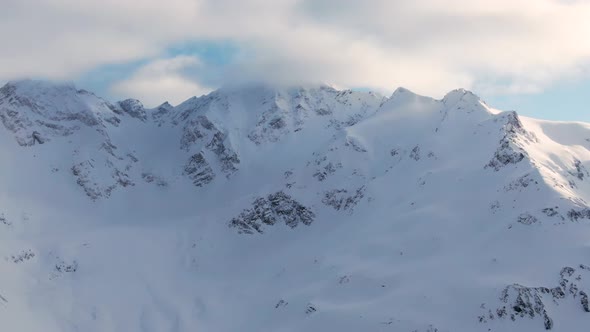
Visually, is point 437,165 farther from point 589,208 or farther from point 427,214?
point 589,208

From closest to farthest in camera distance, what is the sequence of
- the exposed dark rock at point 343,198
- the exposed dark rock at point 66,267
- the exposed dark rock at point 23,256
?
1. the exposed dark rock at point 23,256
2. the exposed dark rock at point 66,267
3. the exposed dark rock at point 343,198

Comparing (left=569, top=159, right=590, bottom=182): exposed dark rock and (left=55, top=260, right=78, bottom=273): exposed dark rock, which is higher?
(left=569, top=159, right=590, bottom=182): exposed dark rock

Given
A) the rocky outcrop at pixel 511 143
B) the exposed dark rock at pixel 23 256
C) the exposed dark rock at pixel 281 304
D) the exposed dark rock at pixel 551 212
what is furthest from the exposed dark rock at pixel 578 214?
the exposed dark rock at pixel 23 256

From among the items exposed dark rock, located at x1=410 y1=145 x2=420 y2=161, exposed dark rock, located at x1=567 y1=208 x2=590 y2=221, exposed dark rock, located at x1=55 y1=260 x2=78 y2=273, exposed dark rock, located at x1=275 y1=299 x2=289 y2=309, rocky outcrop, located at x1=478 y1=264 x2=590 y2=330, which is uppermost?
exposed dark rock, located at x1=410 y1=145 x2=420 y2=161

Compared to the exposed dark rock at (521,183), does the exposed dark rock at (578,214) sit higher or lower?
lower

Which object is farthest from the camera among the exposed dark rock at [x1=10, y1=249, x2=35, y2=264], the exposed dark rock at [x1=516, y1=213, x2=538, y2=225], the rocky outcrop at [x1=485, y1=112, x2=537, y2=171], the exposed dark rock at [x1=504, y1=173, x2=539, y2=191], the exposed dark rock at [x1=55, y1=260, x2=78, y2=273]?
the exposed dark rock at [x1=55, y1=260, x2=78, y2=273]

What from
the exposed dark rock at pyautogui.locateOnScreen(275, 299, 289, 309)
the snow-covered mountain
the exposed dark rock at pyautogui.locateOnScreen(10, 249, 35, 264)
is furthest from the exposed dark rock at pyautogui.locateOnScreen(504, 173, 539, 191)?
the exposed dark rock at pyautogui.locateOnScreen(10, 249, 35, 264)

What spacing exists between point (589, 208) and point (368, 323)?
52.7 m

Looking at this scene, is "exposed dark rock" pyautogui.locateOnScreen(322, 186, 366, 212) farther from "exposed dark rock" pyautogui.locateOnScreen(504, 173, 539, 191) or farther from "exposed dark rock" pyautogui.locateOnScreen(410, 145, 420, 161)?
"exposed dark rock" pyautogui.locateOnScreen(504, 173, 539, 191)

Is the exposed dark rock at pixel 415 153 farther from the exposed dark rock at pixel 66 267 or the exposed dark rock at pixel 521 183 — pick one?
the exposed dark rock at pixel 66 267

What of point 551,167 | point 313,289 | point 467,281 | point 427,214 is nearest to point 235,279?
point 313,289

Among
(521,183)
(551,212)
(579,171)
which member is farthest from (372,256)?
(579,171)

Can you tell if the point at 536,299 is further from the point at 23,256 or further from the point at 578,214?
the point at 23,256

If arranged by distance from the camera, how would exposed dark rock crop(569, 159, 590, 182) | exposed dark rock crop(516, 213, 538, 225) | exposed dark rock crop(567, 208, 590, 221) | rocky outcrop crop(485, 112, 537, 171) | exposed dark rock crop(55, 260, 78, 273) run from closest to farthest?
1. exposed dark rock crop(567, 208, 590, 221)
2. exposed dark rock crop(516, 213, 538, 225)
3. rocky outcrop crop(485, 112, 537, 171)
4. exposed dark rock crop(569, 159, 590, 182)
5. exposed dark rock crop(55, 260, 78, 273)
